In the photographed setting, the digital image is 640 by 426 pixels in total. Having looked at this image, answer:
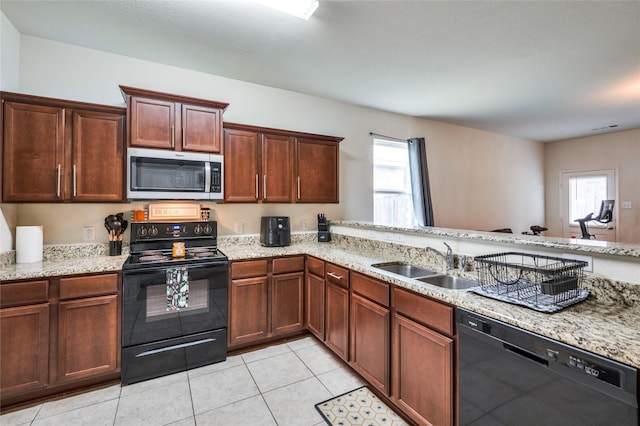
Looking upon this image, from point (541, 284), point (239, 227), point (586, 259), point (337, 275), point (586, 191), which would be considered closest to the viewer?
point (541, 284)

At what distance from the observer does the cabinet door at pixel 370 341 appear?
200 centimetres

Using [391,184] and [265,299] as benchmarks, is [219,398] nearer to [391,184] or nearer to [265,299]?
[265,299]

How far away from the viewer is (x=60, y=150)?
233 cm

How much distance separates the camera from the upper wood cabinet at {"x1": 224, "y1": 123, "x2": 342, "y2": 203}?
301 centimetres

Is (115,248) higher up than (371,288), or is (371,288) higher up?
(115,248)

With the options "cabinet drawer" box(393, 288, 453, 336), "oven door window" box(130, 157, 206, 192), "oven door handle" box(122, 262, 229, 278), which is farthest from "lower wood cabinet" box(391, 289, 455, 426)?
"oven door window" box(130, 157, 206, 192)

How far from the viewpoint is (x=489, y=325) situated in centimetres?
136

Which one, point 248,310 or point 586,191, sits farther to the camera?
point 586,191

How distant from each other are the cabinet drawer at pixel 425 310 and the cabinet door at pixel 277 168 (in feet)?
5.70

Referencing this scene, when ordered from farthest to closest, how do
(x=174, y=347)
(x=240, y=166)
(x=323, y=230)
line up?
(x=323, y=230) < (x=240, y=166) < (x=174, y=347)

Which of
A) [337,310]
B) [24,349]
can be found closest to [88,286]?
[24,349]

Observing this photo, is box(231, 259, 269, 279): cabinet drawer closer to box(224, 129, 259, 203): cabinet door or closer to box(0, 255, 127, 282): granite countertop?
box(224, 129, 259, 203): cabinet door

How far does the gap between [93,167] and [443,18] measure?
9.70ft

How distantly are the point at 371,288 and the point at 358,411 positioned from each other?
790 millimetres
